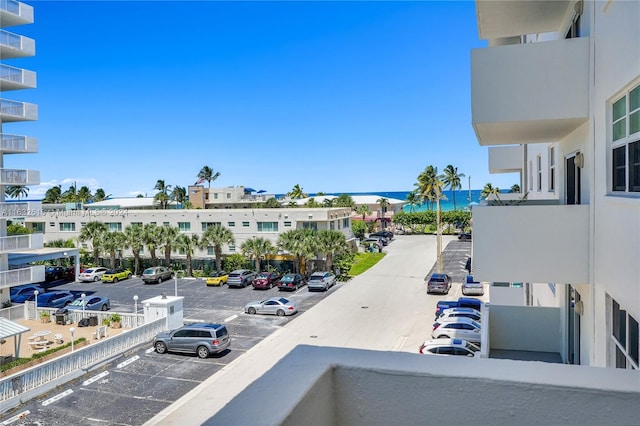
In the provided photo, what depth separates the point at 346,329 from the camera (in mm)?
24828

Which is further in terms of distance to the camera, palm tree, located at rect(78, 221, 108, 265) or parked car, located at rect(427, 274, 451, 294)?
palm tree, located at rect(78, 221, 108, 265)

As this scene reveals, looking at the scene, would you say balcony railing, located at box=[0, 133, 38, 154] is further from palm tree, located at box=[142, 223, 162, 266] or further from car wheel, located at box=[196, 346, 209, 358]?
car wheel, located at box=[196, 346, 209, 358]

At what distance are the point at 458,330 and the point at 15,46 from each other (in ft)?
103

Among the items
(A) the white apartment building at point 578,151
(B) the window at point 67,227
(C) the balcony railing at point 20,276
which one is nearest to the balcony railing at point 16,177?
(C) the balcony railing at point 20,276

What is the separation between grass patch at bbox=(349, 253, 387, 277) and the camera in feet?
136

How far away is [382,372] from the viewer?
7.25 ft

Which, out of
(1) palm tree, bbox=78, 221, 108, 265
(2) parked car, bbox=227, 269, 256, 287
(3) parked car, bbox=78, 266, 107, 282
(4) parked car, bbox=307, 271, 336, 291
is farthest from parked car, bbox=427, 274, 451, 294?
(1) palm tree, bbox=78, 221, 108, 265

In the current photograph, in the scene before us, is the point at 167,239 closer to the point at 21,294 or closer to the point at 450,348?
the point at 21,294

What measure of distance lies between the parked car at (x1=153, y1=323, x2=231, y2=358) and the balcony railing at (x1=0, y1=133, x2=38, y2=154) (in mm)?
16035

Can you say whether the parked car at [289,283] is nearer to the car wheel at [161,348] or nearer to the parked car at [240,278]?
the parked car at [240,278]

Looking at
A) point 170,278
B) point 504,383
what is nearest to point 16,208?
point 170,278

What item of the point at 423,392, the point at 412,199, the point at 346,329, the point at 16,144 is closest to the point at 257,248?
the point at 346,329

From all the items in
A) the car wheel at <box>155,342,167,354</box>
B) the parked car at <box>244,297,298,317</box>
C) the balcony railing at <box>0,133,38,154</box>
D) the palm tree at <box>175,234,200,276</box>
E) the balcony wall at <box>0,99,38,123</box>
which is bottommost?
the car wheel at <box>155,342,167,354</box>

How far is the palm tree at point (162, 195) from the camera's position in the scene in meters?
77.1
